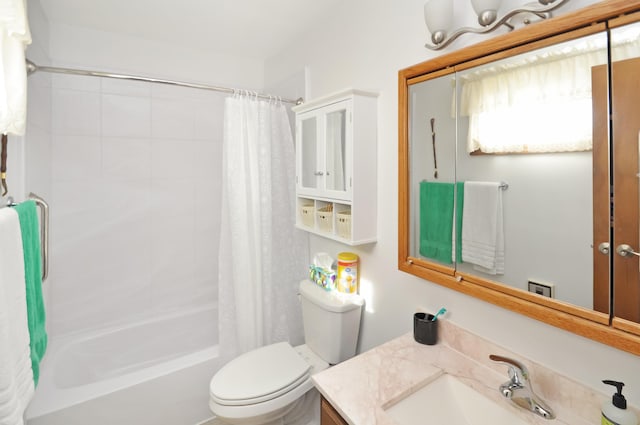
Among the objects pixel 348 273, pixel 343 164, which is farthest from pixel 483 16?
pixel 348 273

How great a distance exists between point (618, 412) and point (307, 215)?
143cm

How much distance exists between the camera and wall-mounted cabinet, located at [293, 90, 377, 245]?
1.44 meters

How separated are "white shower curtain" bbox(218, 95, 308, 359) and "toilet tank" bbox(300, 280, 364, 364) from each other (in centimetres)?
40

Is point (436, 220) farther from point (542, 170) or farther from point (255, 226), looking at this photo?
point (255, 226)

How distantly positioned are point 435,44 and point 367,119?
417mm

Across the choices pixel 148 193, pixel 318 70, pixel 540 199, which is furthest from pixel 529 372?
pixel 148 193

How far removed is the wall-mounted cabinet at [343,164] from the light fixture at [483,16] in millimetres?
398

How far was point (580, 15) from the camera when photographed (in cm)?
79

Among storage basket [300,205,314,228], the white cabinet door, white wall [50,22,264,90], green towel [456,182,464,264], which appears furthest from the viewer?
white wall [50,22,264,90]

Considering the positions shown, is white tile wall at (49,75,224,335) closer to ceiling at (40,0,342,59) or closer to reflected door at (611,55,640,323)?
ceiling at (40,0,342,59)

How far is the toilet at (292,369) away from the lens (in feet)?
4.52

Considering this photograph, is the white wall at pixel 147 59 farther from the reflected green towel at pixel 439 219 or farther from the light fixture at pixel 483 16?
the reflected green towel at pixel 439 219

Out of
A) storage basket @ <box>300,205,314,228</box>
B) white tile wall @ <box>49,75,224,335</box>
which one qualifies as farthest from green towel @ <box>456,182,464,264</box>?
white tile wall @ <box>49,75,224,335</box>

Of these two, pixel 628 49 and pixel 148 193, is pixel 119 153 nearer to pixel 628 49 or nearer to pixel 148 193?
pixel 148 193
